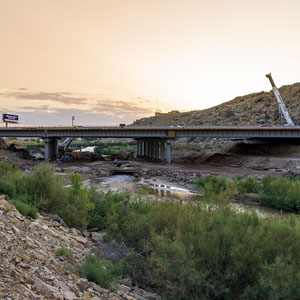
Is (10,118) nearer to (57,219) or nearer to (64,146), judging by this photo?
(64,146)

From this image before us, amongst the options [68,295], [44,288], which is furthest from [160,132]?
[44,288]

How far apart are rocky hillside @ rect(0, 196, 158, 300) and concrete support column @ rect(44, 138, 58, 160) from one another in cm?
6236

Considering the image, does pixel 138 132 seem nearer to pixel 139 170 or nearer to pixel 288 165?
pixel 139 170

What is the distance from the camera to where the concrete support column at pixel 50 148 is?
71562mm

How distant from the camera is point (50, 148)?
2891 inches

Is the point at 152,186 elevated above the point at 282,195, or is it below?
below

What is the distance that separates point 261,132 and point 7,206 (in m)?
61.1

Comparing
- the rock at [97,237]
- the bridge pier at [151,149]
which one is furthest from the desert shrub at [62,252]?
the bridge pier at [151,149]

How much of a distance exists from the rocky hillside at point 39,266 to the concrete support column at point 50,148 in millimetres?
62363

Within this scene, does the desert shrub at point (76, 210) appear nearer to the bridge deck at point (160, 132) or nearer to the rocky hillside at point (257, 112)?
the bridge deck at point (160, 132)

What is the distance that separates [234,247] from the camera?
8.98m

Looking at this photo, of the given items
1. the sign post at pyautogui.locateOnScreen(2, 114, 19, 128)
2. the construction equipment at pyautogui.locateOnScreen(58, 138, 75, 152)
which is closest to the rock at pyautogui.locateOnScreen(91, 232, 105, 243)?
the construction equipment at pyautogui.locateOnScreen(58, 138, 75, 152)

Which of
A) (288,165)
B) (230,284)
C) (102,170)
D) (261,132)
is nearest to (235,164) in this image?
(261,132)

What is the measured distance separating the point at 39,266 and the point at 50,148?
6844cm
